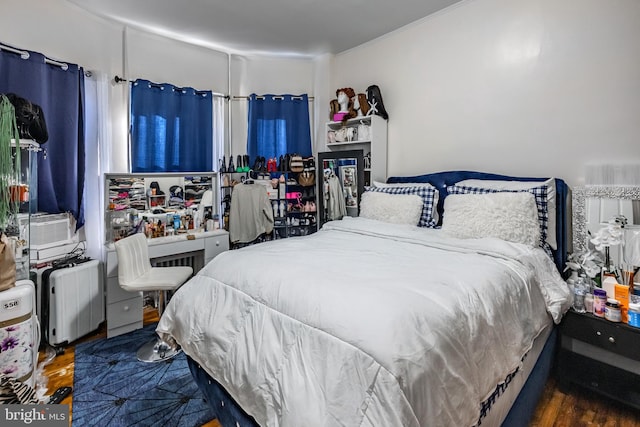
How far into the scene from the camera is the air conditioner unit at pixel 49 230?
8.34ft

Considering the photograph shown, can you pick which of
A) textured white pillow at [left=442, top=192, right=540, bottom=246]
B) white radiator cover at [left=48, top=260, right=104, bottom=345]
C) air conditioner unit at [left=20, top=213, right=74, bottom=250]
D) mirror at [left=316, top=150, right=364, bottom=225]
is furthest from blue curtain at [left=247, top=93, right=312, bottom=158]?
textured white pillow at [left=442, top=192, right=540, bottom=246]

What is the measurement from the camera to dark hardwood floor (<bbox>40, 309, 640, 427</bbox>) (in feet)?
5.79

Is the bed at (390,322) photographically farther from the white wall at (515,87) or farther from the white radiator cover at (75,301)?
the white radiator cover at (75,301)

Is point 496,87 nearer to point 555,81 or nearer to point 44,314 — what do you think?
point 555,81

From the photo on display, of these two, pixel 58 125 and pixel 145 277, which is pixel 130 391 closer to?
pixel 145 277

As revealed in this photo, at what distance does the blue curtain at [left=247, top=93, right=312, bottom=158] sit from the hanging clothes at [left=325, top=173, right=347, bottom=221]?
58 centimetres

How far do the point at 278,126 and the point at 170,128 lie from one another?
3.99 feet

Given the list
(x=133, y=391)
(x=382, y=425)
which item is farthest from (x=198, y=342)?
(x=382, y=425)

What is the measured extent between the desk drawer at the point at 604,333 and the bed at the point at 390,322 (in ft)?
0.33

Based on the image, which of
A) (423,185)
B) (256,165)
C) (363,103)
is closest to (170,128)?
(256,165)

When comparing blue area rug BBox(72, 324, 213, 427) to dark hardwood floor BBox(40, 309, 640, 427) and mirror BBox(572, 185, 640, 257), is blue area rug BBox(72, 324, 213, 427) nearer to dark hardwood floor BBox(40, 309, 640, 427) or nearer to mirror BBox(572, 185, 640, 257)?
dark hardwood floor BBox(40, 309, 640, 427)

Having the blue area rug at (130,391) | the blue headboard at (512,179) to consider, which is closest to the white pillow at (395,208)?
the blue headboard at (512,179)

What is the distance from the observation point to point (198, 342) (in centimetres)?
162

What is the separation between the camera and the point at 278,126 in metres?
4.09
